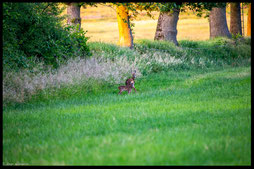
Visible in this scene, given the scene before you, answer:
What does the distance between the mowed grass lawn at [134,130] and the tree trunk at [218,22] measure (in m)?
21.8

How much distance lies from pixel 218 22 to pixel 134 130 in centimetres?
2747

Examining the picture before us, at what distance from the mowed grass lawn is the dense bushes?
2.76 metres

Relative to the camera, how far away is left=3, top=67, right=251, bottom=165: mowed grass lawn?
5336 millimetres

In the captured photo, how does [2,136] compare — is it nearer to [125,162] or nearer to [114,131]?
[114,131]

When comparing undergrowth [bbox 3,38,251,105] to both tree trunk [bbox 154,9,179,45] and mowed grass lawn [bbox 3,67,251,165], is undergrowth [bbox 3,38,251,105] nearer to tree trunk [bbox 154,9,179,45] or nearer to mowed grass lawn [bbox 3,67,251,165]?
mowed grass lawn [bbox 3,67,251,165]

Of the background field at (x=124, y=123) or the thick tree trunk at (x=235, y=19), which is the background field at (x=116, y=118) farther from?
the thick tree trunk at (x=235, y=19)

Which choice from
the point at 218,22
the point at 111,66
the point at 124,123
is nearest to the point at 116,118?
the point at 124,123

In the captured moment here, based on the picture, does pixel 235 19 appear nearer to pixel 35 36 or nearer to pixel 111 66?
pixel 111 66

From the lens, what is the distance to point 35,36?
43.6 feet

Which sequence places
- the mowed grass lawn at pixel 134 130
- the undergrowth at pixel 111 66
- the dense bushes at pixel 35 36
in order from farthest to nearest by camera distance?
the dense bushes at pixel 35 36 < the undergrowth at pixel 111 66 < the mowed grass lawn at pixel 134 130

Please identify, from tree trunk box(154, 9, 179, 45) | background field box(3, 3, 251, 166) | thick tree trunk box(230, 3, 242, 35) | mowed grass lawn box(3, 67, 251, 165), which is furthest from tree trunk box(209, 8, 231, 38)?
mowed grass lawn box(3, 67, 251, 165)

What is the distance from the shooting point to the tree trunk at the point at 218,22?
31609 mm

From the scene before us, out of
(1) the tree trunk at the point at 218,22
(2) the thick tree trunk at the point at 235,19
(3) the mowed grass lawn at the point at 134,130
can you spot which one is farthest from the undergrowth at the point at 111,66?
(2) the thick tree trunk at the point at 235,19

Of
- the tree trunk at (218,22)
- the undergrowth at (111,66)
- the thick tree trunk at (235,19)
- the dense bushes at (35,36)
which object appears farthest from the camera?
the thick tree trunk at (235,19)
